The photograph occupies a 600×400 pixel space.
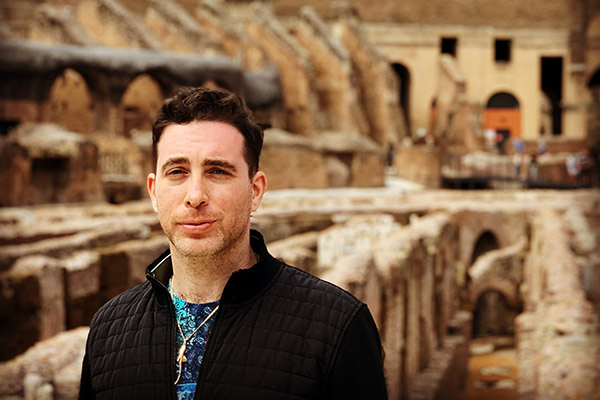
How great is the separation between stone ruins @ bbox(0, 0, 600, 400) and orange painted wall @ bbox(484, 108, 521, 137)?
132 centimetres

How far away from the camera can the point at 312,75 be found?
26.4 metres

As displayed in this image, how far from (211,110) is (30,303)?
23.2ft

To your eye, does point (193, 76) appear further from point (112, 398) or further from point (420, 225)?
point (112, 398)

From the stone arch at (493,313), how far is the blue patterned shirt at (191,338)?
16.2 metres

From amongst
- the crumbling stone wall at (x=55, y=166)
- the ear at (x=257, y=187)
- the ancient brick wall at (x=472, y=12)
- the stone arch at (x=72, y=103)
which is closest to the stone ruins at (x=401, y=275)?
the crumbling stone wall at (x=55, y=166)

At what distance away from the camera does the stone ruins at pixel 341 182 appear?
930 centimetres

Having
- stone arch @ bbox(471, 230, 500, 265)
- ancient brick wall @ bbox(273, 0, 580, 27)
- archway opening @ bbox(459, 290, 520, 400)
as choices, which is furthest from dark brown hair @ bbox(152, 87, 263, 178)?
ancient brick wall @ bbox(273, 0, 580, 27)

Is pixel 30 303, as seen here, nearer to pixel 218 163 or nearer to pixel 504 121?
pixel 218 163

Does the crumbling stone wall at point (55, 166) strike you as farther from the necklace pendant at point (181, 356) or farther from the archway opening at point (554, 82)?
the archway opening at point (554, 82)

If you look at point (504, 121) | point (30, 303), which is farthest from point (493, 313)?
point (504, 121)

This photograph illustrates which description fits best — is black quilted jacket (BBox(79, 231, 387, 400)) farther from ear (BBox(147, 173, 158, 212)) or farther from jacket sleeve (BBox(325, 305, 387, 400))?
ear (BBox(147, 173, 158, 212))

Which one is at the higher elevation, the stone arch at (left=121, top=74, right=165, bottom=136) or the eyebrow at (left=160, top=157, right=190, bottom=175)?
the stone arch at (left=121, top=74, right=165, bottom=136)

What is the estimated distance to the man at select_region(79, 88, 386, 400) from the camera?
2402 millimetres

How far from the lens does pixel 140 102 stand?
81.3ft
